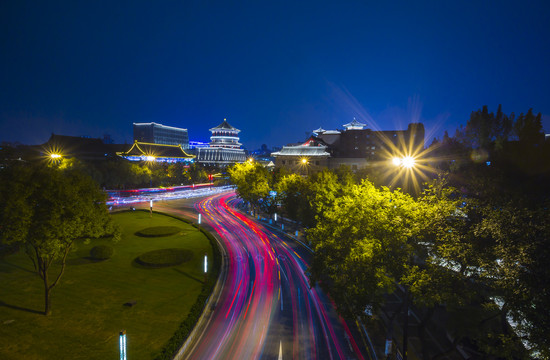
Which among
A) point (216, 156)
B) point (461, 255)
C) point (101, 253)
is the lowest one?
point (101, 253)

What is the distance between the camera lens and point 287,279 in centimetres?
2527

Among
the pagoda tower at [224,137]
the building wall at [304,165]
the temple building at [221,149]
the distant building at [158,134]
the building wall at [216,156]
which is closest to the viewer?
the building wall at [304,165]

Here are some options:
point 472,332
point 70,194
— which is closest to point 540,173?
point 472,332

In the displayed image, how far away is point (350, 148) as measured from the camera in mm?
88188

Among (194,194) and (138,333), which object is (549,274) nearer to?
(138,333)

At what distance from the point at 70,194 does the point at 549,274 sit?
2190cm

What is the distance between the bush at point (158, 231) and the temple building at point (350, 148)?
4479 centimetres

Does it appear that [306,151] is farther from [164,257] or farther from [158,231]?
[164,257]

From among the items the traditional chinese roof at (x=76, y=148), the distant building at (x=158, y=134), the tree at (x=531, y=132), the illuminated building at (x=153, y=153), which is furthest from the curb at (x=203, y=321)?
the distant building at (x=158, y=134)

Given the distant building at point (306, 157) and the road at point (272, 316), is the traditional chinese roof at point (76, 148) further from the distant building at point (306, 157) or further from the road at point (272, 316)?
the road at point (272, 316)

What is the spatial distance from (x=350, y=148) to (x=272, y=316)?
75262 millimetres

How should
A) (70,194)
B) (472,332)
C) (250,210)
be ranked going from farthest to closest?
(250,210) < (70,194) < (472,332)

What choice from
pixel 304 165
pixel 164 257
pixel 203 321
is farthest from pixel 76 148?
pixel 203 321

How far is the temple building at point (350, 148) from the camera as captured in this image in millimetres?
76812
